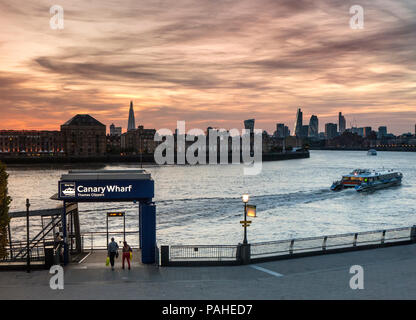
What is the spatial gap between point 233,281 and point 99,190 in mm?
6880

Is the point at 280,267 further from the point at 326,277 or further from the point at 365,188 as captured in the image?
the point at 365,188

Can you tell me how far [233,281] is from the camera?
1554 centimetres

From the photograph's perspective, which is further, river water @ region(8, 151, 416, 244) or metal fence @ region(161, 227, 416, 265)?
river water @ region(8, 151, 416, 244)

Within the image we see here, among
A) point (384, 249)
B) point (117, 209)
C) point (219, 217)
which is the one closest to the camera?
point (384, 249)

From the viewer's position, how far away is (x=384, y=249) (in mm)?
20875

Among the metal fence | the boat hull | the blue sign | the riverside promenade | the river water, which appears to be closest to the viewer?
the riverside promenade

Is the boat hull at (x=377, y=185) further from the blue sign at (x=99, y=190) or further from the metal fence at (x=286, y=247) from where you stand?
the blue sign at (x=99, y=190)

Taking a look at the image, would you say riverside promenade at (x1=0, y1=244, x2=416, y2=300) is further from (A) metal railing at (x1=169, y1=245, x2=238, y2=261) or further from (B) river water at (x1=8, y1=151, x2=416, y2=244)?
(B) river water at (x1=8, y1=151, x2=416, y2=244)

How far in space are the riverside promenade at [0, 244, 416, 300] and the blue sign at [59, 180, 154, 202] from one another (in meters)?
2.78

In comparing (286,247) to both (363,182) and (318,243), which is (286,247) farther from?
(363,182)

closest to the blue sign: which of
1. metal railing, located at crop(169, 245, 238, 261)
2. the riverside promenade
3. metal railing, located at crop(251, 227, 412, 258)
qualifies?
the riverside promenade

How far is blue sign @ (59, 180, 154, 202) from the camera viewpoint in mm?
18469
